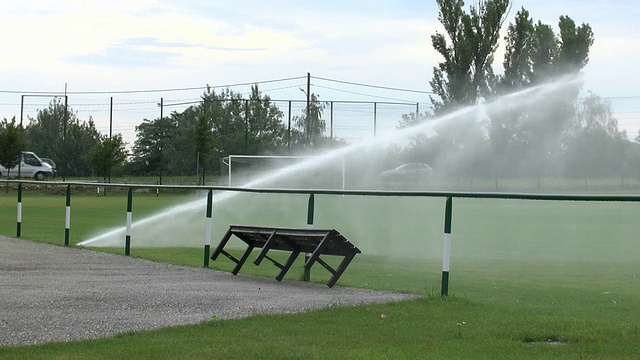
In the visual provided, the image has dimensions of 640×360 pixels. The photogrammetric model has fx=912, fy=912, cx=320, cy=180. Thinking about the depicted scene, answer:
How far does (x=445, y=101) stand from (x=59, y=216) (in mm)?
31927

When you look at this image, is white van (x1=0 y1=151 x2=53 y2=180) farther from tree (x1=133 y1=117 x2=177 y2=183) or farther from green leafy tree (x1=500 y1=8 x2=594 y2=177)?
green leafy tree (x1=500 y1=8 x2=594 y2=177)

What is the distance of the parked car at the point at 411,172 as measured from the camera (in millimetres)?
53000

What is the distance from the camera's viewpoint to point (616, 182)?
2266 inches

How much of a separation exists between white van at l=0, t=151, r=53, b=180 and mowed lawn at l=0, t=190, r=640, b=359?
44725mm

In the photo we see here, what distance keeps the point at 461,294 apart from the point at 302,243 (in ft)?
6.60

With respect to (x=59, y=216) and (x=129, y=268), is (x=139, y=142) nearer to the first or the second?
(x=59, y=216)

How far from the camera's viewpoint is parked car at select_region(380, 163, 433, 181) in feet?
174

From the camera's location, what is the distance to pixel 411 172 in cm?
5544

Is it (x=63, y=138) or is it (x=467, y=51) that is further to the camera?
(x=63, y=138)

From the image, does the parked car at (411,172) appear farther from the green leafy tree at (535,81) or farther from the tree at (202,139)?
the tree at (202,139)

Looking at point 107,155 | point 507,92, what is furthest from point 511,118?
point 107,155

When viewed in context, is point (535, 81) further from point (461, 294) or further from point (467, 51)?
point (461, 294)

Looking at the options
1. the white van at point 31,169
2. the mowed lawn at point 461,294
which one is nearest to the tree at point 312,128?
the white van at point 31,169

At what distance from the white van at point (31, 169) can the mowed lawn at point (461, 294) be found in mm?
44725
